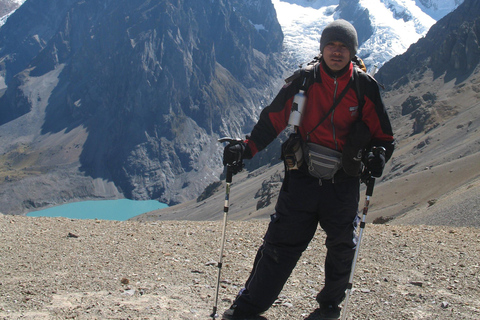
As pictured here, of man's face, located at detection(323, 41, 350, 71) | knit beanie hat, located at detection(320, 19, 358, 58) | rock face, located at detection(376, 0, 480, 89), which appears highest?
rock face, located at detection(376, 0, 480, 89)

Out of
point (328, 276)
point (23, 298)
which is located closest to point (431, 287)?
point (328, 276)

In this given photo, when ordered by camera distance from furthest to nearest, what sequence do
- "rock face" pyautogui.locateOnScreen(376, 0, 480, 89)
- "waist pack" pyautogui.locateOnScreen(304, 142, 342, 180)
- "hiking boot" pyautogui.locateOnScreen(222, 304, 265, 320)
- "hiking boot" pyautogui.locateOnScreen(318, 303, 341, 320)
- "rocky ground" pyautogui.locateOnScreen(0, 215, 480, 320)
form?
"rock face" pyautogui.locateOnScreen(376, 0, 480, 89) < "rocky ground" pyautogui.locateOnScreen(0, 215, 480, 320) < "hiking boot" pyautogui.locateOnScreen(318, 303, 341, 320) < "hiking boot" pyautogui.locateOnScreen(222, 304, 265, 320) < "waist pack" pyautogui.locateOnScreen(304, 142, 342, 180)

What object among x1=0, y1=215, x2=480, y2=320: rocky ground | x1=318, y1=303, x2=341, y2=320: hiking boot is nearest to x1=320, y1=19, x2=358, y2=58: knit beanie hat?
x1=318, y1=303, x2=341, y2=320: hiking boot

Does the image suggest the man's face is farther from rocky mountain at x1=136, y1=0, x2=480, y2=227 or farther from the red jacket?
rocky mountain at x1=136, y1=0, x2=480, y2=227

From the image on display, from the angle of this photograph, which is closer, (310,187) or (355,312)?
(310,187)

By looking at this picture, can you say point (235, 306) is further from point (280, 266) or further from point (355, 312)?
point (355, 312)

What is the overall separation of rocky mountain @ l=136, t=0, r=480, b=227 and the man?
15462 millimetres

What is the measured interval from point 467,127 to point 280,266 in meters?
64.4

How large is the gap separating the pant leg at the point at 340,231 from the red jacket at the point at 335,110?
0.54m

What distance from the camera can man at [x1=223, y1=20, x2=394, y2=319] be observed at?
18.1 feet

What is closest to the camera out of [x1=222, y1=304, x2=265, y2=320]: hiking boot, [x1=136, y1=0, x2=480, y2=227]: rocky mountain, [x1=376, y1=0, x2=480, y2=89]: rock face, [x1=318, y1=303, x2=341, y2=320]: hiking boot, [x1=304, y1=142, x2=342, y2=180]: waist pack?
[x1=304, y1=142, x2=342, y2=180]: waist pack

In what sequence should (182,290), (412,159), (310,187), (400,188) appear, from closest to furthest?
(310,187)
(182,290)
(400,188)
(412,159)

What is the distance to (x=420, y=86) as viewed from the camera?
118 meters

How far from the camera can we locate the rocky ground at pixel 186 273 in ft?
20.1
